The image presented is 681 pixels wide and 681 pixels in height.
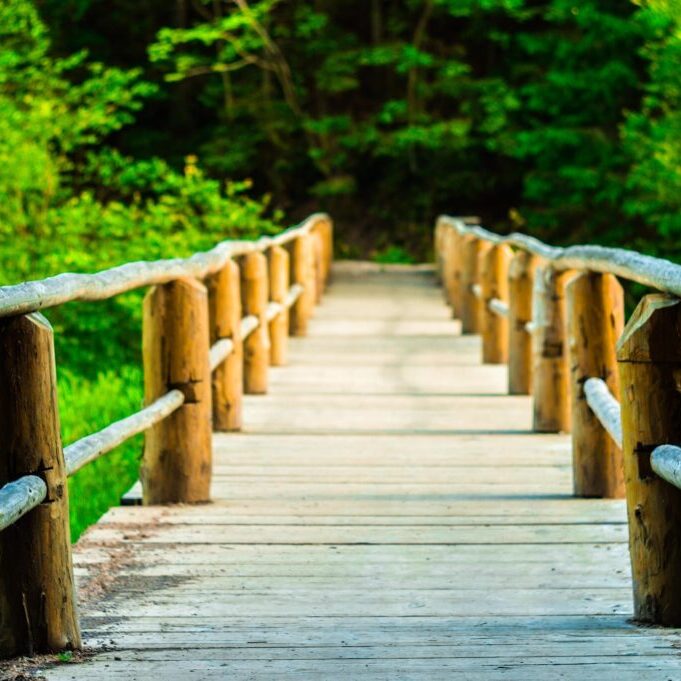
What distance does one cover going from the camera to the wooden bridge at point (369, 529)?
3172mm

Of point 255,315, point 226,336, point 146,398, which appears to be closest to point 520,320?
point 255,315

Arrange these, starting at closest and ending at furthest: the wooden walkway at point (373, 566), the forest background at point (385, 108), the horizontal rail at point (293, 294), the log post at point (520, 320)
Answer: the wooden walkway at point (373, 566) → the log post at point (520, 320) → the horizontal rail at point (293, 294) → the forest background at point (385, 108)

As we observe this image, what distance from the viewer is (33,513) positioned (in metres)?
3.19

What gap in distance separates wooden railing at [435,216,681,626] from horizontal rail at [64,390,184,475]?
1444 millimetres

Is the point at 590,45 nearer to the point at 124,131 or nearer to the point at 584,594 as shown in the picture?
the point at 124,131

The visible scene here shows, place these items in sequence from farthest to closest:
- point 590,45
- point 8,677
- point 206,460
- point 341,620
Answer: point 590,45
point 206,460
point 341,620
point 8,677

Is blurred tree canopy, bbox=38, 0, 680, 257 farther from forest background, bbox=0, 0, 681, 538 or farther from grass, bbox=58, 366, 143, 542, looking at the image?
grass, bbox=58, 366, 143, 542

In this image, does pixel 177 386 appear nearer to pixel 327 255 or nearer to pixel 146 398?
pixel 146 398

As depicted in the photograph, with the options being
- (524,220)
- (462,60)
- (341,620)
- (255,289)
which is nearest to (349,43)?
(462,60)

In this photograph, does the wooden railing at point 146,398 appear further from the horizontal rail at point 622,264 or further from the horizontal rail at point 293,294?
the horizontal rail at point 622,264

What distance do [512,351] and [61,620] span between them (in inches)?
223

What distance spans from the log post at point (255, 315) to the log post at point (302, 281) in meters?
3.46

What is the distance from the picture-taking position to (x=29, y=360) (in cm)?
311

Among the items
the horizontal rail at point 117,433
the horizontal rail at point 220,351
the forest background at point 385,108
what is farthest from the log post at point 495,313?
the forest background at point 385,108
